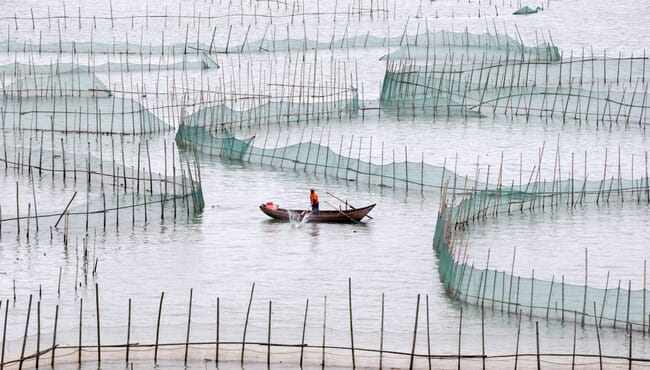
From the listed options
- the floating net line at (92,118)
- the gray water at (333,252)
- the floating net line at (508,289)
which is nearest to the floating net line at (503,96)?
the gray water at (333,252)

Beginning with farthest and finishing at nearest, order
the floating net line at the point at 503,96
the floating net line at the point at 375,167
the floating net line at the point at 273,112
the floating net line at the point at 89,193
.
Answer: the floating net line at the point at 503,96, the floating net line at the point at 273,112, the floating net line at the point at 375,167, the floating net line at the point at 89,193

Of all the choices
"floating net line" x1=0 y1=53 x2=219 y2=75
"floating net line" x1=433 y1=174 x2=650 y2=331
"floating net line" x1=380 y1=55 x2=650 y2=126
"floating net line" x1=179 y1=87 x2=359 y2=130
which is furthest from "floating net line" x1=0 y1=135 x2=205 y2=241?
"floating net line" x1=380 y1=55 x2=650 y2=126

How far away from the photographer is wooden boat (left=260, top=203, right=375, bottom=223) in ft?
78.3

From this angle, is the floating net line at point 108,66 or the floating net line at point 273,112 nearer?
the floating net line at point 273,112

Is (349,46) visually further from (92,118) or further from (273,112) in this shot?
(92,118)

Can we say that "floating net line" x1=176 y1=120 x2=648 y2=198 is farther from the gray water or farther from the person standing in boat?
the person standing in boat

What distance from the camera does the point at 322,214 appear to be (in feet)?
78.4

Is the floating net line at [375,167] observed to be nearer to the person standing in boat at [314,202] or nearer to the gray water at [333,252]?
the gray water at [333,252]

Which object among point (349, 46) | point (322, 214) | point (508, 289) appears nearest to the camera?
point (508, 289)

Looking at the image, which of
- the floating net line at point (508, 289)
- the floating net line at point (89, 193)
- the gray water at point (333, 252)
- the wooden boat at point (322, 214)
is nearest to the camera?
the floating net line at point (508, 289)

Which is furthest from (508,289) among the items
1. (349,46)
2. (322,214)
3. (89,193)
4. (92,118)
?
(349,46)

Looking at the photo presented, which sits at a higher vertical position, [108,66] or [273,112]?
[108,66]

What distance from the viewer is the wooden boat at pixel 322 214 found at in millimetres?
23875

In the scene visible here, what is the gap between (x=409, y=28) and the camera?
150ft
